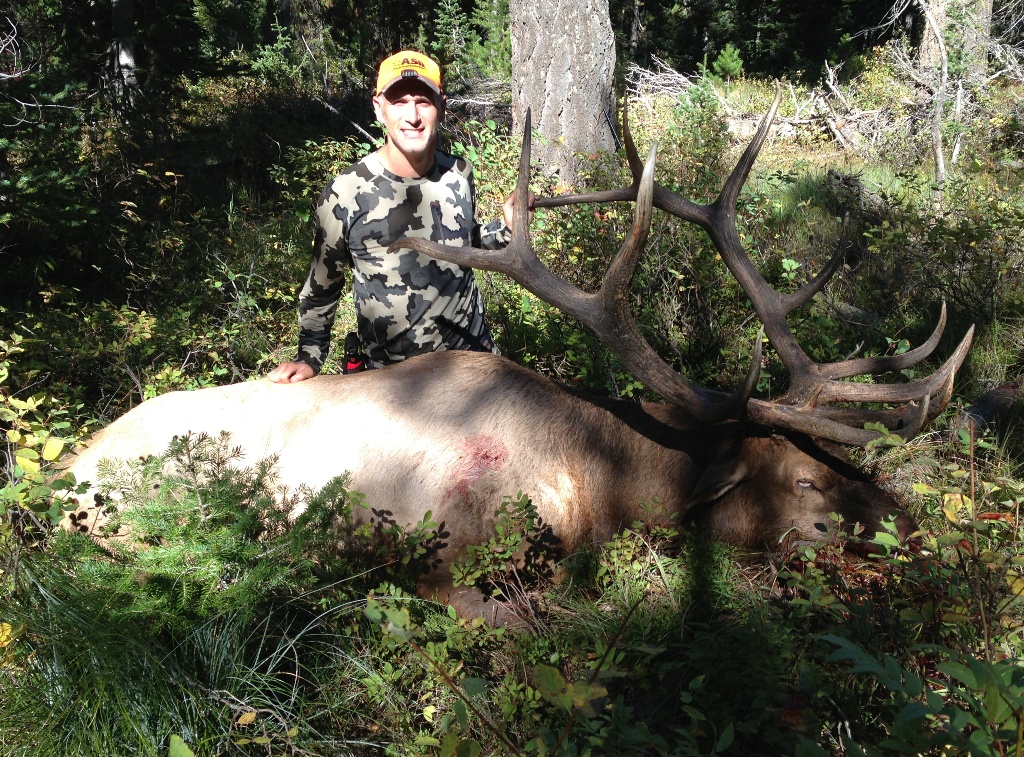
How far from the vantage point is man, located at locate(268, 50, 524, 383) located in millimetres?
4102

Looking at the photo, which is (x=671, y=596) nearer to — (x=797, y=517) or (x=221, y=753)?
(x=797, y=517)

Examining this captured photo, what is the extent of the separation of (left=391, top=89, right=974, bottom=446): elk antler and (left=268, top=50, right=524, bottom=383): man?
1.95ft

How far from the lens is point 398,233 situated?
4195mm

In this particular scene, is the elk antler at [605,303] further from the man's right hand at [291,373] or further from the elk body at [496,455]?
the man's right hand at [291,373]

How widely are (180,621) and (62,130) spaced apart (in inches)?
195

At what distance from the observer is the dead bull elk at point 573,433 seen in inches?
138

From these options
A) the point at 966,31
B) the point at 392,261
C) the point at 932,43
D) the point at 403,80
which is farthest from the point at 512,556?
the point at 932,43

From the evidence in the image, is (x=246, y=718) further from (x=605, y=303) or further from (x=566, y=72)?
(x=566, y=72)

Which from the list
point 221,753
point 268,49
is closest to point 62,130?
point 221,753

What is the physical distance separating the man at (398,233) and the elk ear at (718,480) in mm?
1729

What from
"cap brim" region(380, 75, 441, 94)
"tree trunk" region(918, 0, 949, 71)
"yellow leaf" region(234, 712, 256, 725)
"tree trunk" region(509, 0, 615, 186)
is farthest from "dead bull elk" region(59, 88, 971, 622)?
"tree trunk" region(918, 0, 949, 71)

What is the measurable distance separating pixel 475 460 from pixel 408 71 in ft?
6.93

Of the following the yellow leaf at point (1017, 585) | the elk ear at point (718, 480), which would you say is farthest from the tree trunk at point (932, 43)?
the yellow leaf at point (1017, 585)

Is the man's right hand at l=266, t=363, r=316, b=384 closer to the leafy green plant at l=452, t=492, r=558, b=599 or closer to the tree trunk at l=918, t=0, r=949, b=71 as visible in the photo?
the leafy green plant at l=452, t=492, r=558, b=599
